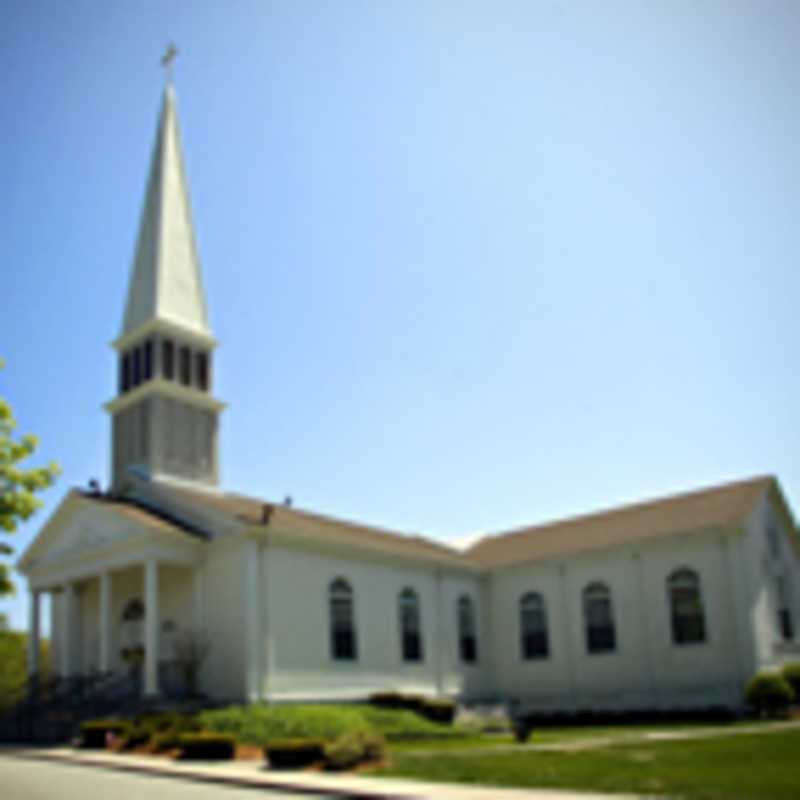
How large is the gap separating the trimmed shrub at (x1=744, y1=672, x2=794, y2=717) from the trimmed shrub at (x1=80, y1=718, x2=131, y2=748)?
17.9 meters

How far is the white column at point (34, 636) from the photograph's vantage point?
96.0 ft

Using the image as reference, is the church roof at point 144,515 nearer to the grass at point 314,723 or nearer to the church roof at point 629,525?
the grass at point 314,723

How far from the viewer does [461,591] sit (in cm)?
3381

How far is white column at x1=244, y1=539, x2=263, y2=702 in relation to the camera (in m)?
24.5

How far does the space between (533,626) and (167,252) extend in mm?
21692

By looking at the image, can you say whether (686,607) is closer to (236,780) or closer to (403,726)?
(403,726)

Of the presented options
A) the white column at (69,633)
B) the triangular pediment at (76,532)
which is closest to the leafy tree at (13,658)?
the triangular pediment at (76,532)

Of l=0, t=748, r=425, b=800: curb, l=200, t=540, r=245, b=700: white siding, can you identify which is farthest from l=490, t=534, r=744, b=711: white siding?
l=0, t=748, r=425, b=800: curb

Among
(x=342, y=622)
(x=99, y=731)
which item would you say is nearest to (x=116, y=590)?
(x=342, y=622)

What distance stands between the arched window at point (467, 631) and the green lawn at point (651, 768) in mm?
15109

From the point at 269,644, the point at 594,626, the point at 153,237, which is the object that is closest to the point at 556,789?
the point at 269,644

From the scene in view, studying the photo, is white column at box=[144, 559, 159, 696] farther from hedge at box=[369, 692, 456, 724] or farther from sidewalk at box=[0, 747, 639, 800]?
hedge at box=[369, 692, 456, 724]

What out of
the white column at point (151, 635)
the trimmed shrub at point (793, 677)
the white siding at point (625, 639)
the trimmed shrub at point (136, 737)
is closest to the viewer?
the trimmed shrub at point (136, 737)

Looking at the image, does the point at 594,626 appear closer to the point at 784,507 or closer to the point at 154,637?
the point at 784,507
